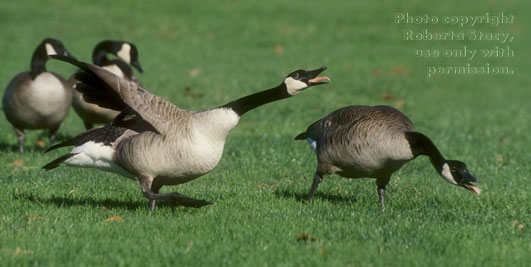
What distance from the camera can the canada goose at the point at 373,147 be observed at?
7.12 metres

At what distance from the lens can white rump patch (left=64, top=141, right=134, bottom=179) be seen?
7168 mm

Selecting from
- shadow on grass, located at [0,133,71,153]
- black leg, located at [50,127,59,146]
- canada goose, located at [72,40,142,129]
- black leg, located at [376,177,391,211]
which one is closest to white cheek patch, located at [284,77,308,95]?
black leg, located at [376,177,391,211]

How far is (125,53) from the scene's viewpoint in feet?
45.2

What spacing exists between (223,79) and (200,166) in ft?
43.0

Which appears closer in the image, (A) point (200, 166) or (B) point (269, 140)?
(A) point (200, 166)

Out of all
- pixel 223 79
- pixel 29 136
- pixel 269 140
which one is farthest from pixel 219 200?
pixel 223 79

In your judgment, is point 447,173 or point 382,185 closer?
point 447,173

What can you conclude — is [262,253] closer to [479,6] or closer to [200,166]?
[200,166]

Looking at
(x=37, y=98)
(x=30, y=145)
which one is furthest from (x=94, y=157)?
(x=30, y=145)

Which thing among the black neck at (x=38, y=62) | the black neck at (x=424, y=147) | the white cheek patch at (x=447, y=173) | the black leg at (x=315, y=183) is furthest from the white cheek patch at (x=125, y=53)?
the white cheek patch at (x=447, y=173)

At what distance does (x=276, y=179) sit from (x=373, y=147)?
275 cm

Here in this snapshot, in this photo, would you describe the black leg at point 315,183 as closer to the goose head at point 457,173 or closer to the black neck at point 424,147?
the black neck at point 424,147

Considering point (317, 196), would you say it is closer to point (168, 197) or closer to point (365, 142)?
point (365, 142)

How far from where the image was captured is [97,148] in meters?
7.20
